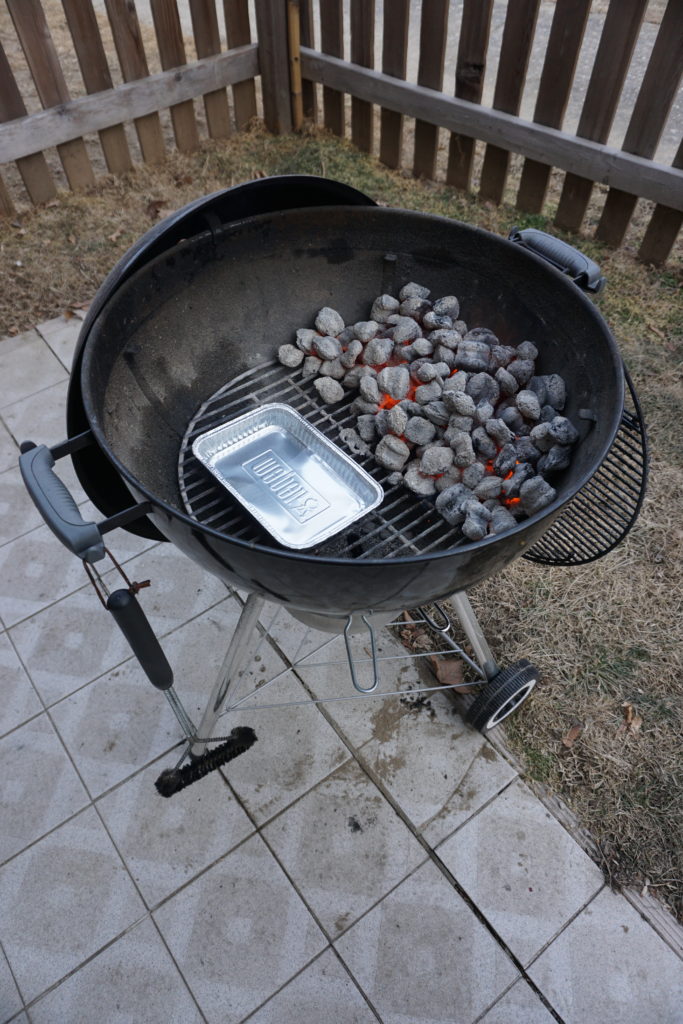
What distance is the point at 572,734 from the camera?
1.73 metres

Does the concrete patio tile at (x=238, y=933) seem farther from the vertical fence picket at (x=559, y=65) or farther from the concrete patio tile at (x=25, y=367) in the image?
the vertical fence picket at (x=559, y=65)

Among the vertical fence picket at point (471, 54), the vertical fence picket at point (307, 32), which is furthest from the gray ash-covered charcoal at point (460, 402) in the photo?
the vertical fence picket at point (307, 32)

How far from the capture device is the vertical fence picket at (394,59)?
9.72 ft

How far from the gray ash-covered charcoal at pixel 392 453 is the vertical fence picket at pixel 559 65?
6.63 feet

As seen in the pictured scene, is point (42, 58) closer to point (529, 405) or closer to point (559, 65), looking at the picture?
point (559, 65)

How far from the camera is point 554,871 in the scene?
154cm

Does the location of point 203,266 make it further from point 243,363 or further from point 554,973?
point 554,973

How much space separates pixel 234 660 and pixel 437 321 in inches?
34.9

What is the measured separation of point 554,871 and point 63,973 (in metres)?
1.04

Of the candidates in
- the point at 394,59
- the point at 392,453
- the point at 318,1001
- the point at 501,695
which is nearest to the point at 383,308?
A: the point at 392,453

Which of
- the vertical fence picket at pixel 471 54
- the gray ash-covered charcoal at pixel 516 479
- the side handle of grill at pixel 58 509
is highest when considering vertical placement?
the side handle of grill at pixel 58 509

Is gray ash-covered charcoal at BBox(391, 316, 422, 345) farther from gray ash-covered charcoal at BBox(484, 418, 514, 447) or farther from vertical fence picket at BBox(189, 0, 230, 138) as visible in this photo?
vertical fence picket at BBox(189, 0, 230, 138)

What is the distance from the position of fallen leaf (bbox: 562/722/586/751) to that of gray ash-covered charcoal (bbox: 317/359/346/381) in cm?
103

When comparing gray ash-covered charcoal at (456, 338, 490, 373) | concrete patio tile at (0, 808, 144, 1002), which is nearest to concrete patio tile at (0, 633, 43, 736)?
concrete patio tile at (0, 808, 144, 1002)
